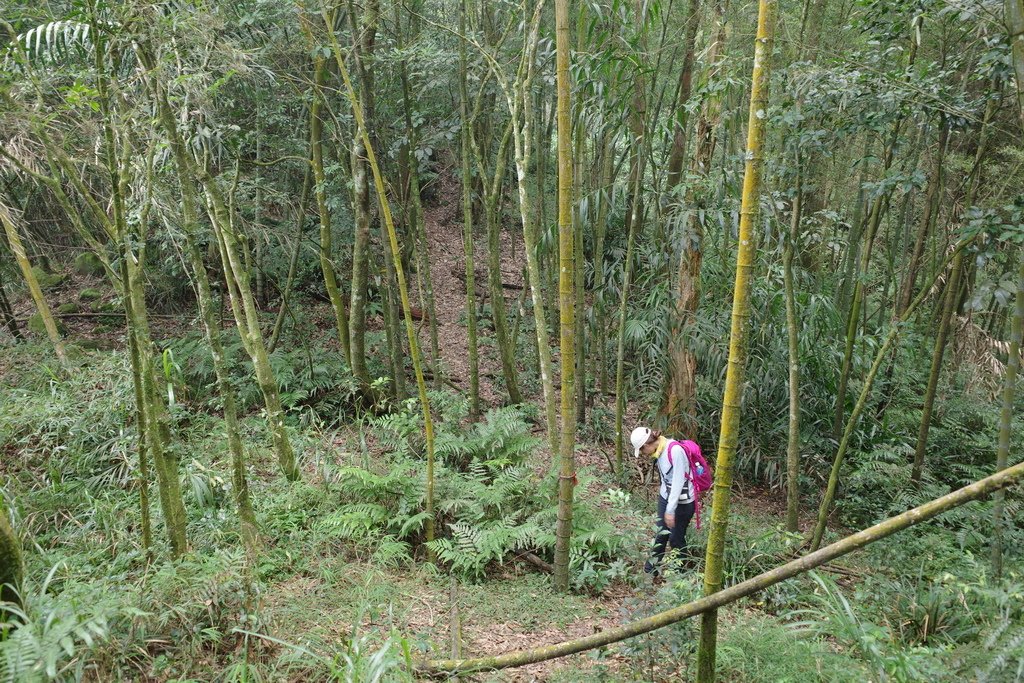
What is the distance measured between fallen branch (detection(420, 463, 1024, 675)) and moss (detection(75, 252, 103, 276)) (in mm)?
10483

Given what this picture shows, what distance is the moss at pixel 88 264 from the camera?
1009cm

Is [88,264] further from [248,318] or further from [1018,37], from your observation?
[1018,37]

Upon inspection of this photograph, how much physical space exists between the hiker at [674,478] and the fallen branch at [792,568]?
7.26 ft

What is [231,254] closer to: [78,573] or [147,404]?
[147,404]

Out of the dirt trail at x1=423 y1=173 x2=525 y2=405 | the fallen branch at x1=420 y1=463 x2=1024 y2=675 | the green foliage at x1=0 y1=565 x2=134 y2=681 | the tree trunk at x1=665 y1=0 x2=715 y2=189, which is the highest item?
the tree trunk at x1=665 y1=0 x2=715 y2=189

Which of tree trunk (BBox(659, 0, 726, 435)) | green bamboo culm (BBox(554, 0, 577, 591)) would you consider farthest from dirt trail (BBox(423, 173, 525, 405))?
green bamboo culm (BBox(554, 0, 577, 591))

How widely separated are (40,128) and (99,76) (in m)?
0.84

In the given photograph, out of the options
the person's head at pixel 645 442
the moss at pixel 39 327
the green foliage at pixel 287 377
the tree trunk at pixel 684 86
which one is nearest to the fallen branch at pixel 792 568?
the person's head at pixel 645 442

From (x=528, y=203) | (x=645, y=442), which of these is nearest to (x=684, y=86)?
(x=528, y=203)

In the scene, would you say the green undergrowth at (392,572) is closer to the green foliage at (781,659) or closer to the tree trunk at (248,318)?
the green foliage at (781,659)

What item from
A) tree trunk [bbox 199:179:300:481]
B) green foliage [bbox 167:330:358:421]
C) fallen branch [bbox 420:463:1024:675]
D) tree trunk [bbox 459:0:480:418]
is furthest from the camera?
green foliage [bbox 167:330:358:421]

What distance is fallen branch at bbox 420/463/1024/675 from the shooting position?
64.9 inches

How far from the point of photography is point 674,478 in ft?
15.3

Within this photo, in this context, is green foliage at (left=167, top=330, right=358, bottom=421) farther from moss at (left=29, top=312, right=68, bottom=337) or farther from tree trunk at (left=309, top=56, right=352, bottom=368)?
moss at (left=29, top=312, right=68, bottom=337)
